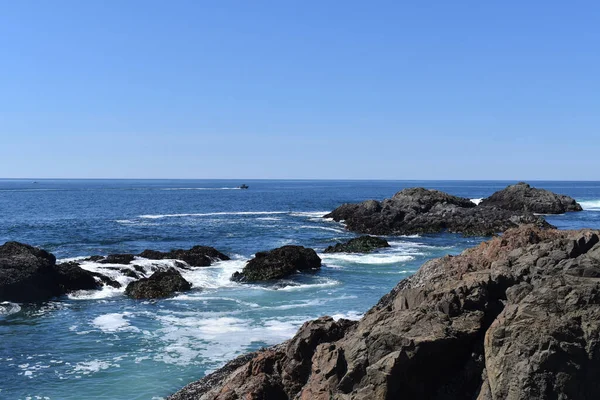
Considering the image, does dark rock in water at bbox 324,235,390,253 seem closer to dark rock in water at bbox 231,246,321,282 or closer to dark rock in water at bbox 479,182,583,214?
dark rock in water at bbox 231,246,321,282

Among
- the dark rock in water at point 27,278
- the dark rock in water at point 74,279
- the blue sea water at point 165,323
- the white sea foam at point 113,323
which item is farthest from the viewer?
the dark rock in water at point 74,279

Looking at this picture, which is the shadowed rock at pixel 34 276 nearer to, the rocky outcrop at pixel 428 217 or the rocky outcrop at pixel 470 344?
the rocky outcrop at pixel 470 344

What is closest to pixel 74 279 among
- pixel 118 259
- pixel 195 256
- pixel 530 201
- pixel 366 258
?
pixel 118 259

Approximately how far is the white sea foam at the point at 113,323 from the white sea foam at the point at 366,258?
19097 millimetres

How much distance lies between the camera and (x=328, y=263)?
134 ft

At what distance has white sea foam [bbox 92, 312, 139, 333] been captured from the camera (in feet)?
77.0

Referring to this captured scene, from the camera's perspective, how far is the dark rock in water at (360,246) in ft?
154

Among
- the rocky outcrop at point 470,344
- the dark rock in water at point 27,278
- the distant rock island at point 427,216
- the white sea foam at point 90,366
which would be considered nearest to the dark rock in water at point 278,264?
the dark rock in water at point 27,278

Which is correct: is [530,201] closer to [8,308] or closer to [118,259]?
[118,259]

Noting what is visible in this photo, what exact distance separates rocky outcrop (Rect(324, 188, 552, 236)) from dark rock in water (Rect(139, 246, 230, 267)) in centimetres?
2530

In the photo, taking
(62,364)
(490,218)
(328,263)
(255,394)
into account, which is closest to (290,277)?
(328,263)

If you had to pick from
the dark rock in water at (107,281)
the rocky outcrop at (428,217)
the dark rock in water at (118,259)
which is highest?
the rocky outcrop at (428,217)

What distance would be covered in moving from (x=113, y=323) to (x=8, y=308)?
686 centimetres

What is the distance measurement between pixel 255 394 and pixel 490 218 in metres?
61.4
